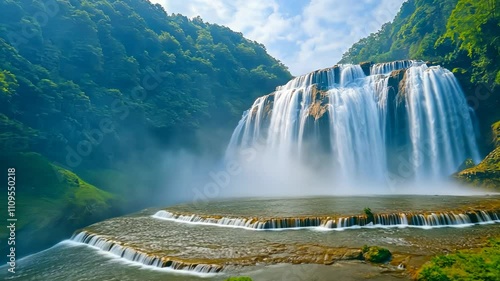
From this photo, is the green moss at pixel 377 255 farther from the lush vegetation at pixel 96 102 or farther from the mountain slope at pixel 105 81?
the mountain slope at pixel 105 81

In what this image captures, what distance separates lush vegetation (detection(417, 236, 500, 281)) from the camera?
25.7ft

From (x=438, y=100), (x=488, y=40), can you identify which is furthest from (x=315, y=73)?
(x=488, y=40)

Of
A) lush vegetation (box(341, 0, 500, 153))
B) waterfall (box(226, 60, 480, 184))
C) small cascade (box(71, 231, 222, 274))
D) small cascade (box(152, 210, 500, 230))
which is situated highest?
lush vegetation (box(341, 0, 500, 153))

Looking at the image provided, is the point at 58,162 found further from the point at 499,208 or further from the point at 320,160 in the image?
the point at 499,208

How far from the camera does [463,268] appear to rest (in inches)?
329

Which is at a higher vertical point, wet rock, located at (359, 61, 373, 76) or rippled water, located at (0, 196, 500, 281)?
wet rock, located at (359, 61, 373, 76)

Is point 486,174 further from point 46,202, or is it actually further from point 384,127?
point 46,202

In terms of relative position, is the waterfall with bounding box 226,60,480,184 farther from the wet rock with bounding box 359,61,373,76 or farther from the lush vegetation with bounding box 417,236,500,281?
the lush vegetation with bounding box 417,236,500,281

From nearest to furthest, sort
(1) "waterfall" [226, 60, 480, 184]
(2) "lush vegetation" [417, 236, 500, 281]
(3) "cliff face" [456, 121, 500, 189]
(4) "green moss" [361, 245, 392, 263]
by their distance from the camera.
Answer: (2) "lush vegetation" [417, 236, 500, 281]
(4) "green moss" [361, 245, 392, 263]
(3) "cliff face" [456, 121, 500, 189]
(1) "waterfall" [226, 60, 480, 184]

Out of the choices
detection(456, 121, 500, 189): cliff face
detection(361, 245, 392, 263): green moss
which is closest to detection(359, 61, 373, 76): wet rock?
detection(456, 121, 500, 189): cliff face

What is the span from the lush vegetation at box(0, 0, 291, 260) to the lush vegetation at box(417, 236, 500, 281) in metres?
20.9

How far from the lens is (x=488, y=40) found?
102 feet

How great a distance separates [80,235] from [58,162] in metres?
12.1

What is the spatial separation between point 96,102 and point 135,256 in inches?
1094
